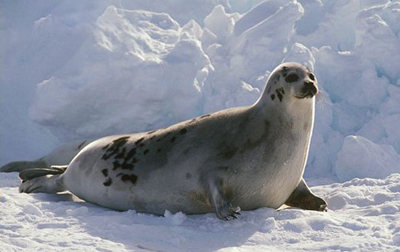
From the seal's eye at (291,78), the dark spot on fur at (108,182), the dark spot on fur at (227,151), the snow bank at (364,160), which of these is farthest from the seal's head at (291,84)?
the snow bank at (364,160)

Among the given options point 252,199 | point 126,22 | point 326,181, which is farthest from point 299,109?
point 126,22

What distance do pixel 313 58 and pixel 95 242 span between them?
5791mm

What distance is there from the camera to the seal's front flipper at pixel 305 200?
3.89 meters

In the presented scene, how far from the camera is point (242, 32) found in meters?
9.02

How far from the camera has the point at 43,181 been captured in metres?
4.43

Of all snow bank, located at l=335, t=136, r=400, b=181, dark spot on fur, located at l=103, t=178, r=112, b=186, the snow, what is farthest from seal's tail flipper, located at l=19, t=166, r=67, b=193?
snow bank, located at l=335, t=136, r=400, b=181

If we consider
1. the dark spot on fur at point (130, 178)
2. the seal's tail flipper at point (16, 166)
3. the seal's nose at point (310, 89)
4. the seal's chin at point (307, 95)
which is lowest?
the seal's tail flipper at point (16, 166)

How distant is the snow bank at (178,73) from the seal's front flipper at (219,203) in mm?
3230

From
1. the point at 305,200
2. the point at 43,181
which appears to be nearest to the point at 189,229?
the point at 305,200

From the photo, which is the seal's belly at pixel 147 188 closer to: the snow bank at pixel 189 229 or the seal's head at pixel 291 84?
the snow bank at pixel 189 229

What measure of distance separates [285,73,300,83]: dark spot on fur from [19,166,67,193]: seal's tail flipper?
1.71 metres

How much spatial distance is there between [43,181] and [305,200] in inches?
72.3

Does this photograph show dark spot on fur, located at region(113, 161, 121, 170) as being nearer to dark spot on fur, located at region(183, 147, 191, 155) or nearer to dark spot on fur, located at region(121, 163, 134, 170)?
dark spot on fur, located at region(121, 163, 134, 170)

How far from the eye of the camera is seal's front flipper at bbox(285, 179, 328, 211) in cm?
389
